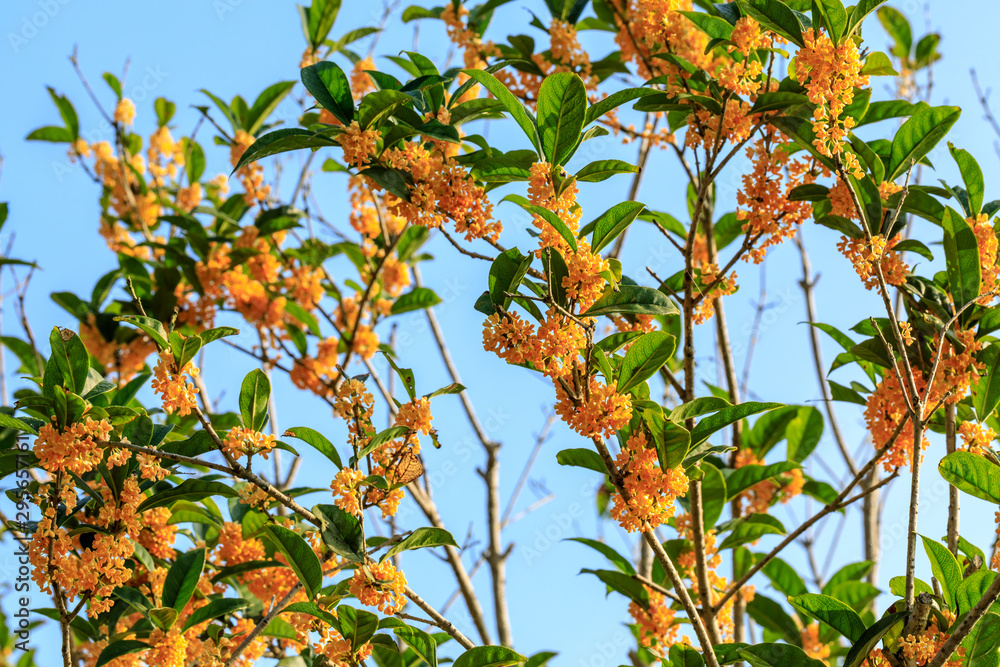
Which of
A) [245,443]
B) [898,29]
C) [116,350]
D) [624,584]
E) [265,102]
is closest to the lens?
[245,443]

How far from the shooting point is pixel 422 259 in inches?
176

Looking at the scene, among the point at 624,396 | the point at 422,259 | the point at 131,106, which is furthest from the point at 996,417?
the point at 131,106

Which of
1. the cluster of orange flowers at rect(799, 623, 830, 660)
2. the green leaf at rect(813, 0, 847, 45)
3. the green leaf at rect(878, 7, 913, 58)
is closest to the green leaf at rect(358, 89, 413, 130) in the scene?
the green leaf at rect(813, 0, 847, 45)

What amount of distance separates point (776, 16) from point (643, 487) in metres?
1.19

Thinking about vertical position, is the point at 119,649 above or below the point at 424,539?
below

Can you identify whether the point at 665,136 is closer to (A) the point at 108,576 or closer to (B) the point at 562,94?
(B) the point at 562,94

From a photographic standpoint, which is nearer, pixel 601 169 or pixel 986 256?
pixel 601 169

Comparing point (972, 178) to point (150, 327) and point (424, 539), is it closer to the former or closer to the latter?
point (424, 539)

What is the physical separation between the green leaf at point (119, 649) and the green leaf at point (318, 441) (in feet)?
1.88

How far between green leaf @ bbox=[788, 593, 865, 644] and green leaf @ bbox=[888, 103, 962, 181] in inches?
46.0

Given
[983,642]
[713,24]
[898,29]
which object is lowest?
[983,642]

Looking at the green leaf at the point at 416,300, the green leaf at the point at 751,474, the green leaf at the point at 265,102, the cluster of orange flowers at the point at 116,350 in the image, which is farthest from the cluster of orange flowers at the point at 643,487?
the green leaf at the point at 265,102

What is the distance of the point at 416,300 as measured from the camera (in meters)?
3.98

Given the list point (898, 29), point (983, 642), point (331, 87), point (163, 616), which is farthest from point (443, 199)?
point (898, 29)
